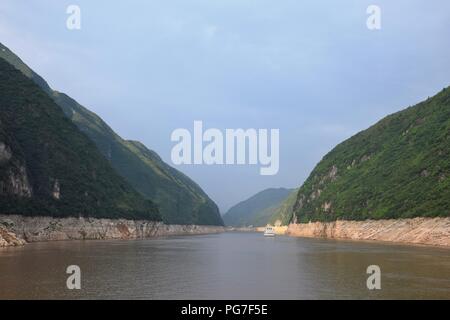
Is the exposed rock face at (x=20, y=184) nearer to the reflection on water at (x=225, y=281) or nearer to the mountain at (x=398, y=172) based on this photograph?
the reflection on water at (x=225, y=281)

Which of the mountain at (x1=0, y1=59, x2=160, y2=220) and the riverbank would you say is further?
the mountain at (x1=0, y1=59, x2=160, y2=220)

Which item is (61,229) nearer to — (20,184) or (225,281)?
(20,184)

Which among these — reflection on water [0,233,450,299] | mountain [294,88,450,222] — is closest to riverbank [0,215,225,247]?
reflection on water [0,233,450,299]

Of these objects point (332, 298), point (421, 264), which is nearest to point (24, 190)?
point (421, 264)

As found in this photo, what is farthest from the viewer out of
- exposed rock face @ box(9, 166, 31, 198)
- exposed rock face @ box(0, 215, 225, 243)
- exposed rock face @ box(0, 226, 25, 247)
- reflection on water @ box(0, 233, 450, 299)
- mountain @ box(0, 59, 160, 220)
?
mountain @ box(0, 59, 160, 220)

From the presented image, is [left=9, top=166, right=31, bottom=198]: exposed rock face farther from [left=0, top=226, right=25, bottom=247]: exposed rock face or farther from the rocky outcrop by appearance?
the rocky outcrop

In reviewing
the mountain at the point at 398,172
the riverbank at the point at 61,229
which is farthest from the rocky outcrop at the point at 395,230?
the riverbank at the point at 61,229
